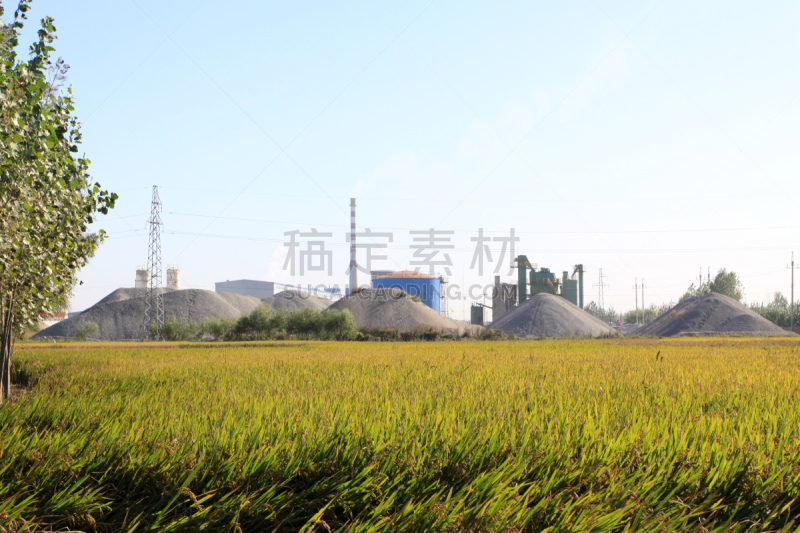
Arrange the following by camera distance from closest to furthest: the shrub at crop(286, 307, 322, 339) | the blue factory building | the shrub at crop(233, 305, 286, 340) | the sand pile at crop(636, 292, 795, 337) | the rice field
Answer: the rice field → the shrub at crop(286, 307, 322, 339) → the shrub at crop(233, 305, 286, 340) → the sand pile at crop(636, 292, 795, 337) → the blue factory building

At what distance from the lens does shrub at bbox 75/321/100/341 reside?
69875mm

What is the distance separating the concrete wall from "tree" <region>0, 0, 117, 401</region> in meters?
121

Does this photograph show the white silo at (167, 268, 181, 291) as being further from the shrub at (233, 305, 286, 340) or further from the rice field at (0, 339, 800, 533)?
the rice field at (0, 339, 800, 533)

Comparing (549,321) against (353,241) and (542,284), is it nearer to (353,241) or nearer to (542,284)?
(542,284)

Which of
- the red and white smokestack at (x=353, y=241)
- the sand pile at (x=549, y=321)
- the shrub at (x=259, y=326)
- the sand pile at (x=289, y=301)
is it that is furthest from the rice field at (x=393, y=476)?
the sand pile at (x=289, y=301)

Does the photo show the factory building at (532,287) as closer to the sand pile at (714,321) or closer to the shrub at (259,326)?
the sand pile at (714,321)

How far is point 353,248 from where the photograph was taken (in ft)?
283

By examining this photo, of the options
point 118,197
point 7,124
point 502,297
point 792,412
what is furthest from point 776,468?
point 502,297

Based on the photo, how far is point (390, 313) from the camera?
6075 cm

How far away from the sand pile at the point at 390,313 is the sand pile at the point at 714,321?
23314 millimetres

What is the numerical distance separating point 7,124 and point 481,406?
235 inches

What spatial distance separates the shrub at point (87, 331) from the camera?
6988 cm

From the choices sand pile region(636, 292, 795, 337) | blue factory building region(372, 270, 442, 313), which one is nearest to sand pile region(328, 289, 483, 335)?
Result: blue factory building region(372, 270, 442, 313)

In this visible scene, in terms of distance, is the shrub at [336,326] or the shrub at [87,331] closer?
the shrub at [336,326]
